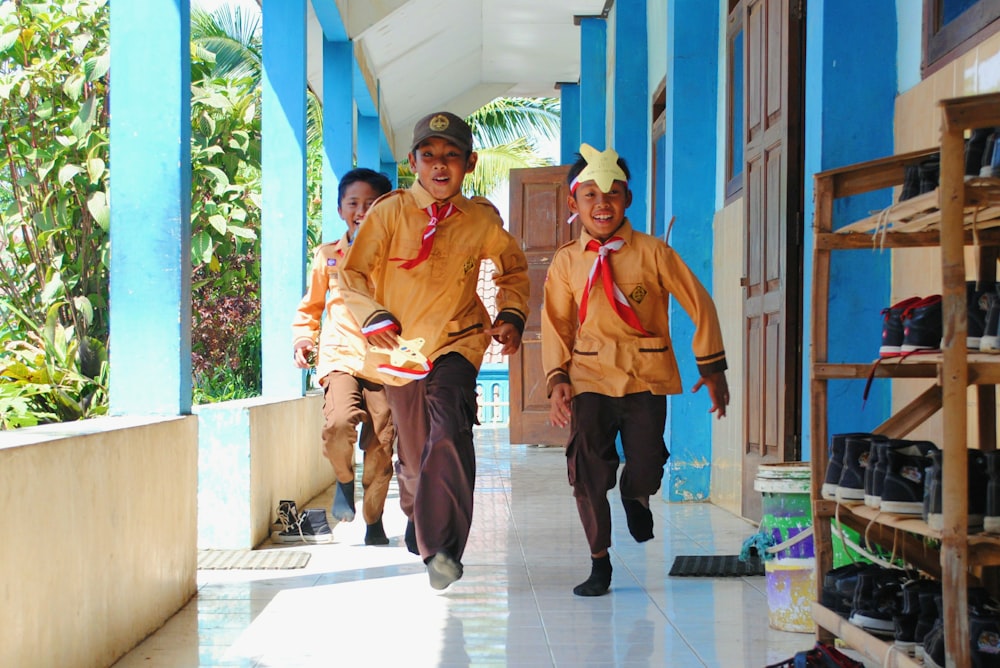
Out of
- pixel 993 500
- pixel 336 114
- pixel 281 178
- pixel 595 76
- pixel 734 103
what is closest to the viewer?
pixel 993 500

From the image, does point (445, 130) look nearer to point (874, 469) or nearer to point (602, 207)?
point (602, 207)

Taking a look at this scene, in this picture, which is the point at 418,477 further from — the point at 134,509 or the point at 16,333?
the point at 16,333

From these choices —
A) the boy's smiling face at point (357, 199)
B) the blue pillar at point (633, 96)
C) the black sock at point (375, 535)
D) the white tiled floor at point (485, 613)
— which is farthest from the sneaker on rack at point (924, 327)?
the blue pillar at point (633, 96)

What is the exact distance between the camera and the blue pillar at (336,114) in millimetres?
9938

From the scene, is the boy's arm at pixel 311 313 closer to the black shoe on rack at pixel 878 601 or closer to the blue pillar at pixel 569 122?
the black shoe on rack at pixel 878 601

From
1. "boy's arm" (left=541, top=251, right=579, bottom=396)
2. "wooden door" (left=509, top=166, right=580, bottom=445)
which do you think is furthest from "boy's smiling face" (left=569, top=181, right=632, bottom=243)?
"wooden door" (left=509, top=166, right=580, bottom=445)

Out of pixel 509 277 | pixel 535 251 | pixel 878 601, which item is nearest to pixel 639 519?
pixel 509 277

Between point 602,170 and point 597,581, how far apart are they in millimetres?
1606

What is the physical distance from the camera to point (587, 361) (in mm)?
4871

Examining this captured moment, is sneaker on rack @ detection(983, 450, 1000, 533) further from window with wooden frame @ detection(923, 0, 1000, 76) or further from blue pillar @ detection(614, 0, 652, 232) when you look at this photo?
blue pillar @ detection(614, 0, 652, 232)

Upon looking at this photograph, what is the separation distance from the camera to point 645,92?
1088 cm

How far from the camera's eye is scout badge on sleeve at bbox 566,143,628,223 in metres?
4.85

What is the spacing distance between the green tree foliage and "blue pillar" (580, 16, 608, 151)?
18.1 ft

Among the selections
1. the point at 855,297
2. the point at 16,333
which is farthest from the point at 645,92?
the point at 855,297
